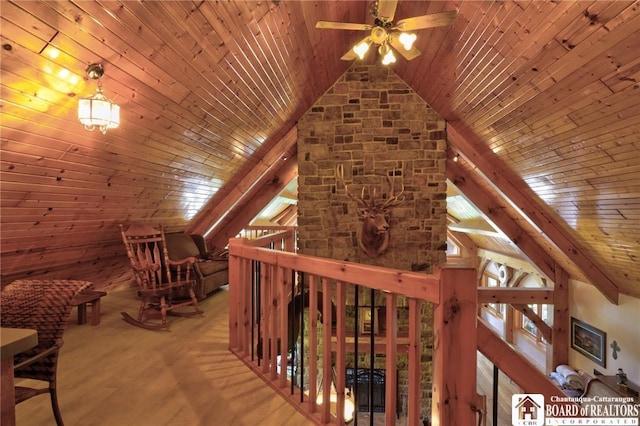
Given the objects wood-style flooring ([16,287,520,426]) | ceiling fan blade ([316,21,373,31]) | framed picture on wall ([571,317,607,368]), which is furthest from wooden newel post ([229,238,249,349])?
framed picture on wall ([571,317,607,368])

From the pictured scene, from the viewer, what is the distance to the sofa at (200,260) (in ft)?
15.6

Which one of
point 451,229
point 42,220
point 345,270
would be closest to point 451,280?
point 345,270

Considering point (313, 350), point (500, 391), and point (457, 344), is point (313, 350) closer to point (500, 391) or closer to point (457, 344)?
point (457, 344)

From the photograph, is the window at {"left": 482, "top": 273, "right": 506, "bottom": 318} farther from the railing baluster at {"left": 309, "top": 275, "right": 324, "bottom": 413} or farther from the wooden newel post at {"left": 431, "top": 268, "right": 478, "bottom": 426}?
the wooden newel post at {"left": 431, "top": 268, "right": 478, "bottom": 426}

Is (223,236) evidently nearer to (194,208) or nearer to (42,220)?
(194,208)

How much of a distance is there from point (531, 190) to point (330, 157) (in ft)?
9.08

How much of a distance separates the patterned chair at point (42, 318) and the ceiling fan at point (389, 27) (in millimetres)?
2398

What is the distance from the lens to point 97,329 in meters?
3.71

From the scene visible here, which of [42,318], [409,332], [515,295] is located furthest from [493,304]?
[42,318]

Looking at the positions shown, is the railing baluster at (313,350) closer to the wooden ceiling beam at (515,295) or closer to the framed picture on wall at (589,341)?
the wooden ceiling beam at (515,295)

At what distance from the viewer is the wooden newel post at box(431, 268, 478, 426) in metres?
1.39

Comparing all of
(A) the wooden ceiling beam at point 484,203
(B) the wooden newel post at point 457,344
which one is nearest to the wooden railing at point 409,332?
(B) the wooden newel post at point 457,344

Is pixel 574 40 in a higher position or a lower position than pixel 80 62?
higher

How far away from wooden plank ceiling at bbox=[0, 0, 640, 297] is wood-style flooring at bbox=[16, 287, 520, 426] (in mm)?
1086
